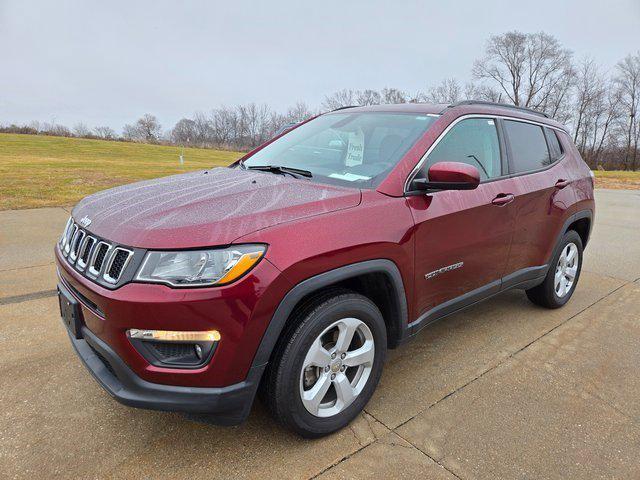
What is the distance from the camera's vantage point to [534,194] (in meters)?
3.38

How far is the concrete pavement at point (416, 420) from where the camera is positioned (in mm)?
2148

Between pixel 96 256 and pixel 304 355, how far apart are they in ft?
3.51

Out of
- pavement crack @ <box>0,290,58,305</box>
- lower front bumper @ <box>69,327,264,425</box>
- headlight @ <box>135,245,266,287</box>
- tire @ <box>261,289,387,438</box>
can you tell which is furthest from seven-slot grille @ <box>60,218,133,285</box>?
pavement crack @ <box>0,290,58,305</box>

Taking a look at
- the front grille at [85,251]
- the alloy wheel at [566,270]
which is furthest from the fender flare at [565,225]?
the front grille at [85,251]

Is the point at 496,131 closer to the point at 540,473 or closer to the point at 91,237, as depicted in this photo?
the point at 540,473

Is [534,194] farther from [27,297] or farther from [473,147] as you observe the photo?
[27,297]

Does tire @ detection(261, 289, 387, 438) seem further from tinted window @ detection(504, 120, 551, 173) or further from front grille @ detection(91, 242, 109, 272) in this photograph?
tinted window @ detection(504, 120, 551, 173)

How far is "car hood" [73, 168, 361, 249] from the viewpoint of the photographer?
188cm

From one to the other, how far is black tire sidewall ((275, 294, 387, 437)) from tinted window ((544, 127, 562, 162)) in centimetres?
249

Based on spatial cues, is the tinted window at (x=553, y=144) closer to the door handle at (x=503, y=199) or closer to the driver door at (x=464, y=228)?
the driver door at (x=464, y=228)

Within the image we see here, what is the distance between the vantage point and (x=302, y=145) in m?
3.26

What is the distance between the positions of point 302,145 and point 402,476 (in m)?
2.22

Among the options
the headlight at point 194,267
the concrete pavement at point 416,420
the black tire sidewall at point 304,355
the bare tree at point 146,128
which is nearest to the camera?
the headlight at point 194,267

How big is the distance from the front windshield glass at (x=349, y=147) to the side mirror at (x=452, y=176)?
0.86ft
